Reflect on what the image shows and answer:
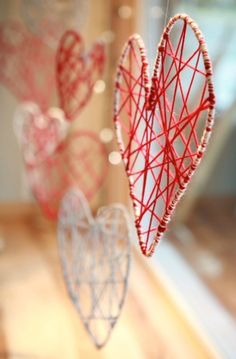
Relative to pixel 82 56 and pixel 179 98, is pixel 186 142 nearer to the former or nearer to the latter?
pixel 179 98

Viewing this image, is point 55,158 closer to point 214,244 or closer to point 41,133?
point 41,133

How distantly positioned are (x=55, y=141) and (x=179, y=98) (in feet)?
2.82

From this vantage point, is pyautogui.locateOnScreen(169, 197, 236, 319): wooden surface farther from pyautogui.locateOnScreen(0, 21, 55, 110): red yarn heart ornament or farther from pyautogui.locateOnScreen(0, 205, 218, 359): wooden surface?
pyautogui.locateOnScreen(0, 21, 55, 110): red yarn heart ornament

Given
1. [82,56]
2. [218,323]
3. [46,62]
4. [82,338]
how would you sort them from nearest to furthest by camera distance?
[82,56], [82,338], [218,323], [46,62]

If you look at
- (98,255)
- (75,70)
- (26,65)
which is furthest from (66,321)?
(26,65)

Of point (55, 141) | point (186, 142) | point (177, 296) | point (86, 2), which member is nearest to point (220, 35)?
point (86, 2)

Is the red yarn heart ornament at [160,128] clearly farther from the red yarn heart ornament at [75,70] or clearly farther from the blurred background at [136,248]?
the red yarn heart ornament at [75,70]

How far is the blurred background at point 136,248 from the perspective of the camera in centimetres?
181

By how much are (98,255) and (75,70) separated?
1.91 feet

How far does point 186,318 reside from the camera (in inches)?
76.2

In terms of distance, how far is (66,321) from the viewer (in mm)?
1947

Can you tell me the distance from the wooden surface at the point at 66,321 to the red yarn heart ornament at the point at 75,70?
599mm

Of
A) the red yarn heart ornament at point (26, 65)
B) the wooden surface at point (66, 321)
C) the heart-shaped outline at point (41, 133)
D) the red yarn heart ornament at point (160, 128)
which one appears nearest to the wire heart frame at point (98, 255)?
the wooden surface at point (66, 321)

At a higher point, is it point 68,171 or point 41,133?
point 41,133
